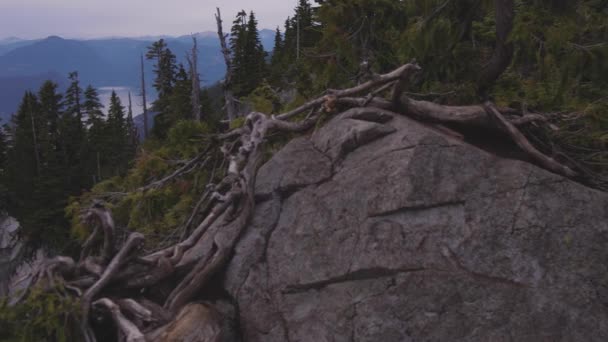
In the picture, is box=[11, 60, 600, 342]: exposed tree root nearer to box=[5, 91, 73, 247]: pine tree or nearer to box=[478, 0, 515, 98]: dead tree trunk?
box=[478, 0, 515, 98]: dead tree trunk

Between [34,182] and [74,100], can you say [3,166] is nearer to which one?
[74,100]

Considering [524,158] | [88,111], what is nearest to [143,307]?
[524,158]

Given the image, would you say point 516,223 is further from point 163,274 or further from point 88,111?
point 88,111

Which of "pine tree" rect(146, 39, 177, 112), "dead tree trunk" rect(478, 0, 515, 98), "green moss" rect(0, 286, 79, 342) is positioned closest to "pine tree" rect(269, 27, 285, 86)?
"pine tree" rect(146, 39, 177, 112)

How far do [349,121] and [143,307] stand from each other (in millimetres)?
3149

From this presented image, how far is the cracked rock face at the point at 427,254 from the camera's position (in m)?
4.26

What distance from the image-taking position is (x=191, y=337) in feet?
14.2

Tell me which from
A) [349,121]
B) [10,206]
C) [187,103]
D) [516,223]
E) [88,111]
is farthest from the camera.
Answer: [88,111]

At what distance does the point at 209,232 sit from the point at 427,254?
253cm

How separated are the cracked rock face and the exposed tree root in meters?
0.37

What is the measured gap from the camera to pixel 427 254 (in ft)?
14.9

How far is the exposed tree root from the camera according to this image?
466cm

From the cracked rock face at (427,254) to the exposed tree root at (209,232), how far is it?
0.37 metres

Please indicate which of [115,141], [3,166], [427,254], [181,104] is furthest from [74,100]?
[427,254]
